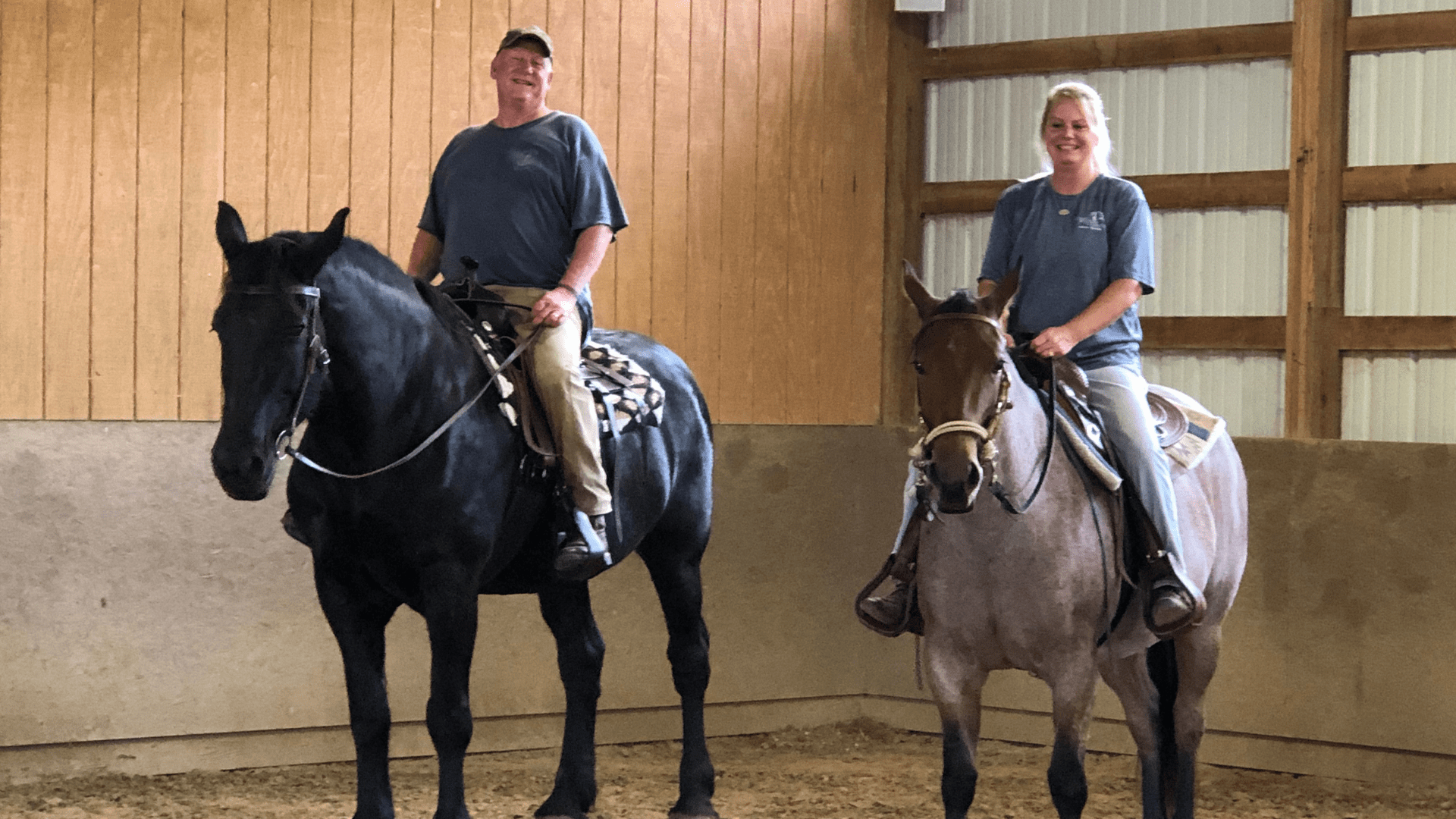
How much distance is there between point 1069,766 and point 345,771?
3152 mm

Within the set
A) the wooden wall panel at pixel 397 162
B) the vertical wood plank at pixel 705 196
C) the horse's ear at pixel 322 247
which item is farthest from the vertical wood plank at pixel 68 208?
the vertical wood plank at pixel 705 196

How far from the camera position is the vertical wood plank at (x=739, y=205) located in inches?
283

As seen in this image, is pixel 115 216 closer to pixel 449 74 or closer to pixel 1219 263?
pixel 449 74

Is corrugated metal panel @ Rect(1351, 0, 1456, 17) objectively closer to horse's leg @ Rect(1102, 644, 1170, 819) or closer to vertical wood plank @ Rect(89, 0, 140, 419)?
horse's leg @ Rect(1102, 644, 1170, 819)

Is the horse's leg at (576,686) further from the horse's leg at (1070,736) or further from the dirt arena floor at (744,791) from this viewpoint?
the horse's leg at (1070,736)

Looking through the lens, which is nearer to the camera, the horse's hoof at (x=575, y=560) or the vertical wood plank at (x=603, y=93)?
the horse's hoof at (x=575, y=560)

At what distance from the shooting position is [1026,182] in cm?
463

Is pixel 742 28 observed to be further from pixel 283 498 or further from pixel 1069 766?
pixel 1069 766

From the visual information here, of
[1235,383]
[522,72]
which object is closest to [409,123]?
[522,72]

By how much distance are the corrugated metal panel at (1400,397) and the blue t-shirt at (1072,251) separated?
88.8 inches

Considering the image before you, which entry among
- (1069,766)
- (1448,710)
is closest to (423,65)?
(1069,766)

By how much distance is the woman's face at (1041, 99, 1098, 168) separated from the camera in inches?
174

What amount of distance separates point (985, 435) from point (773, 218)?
3657 mm

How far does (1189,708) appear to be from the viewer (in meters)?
5.04
